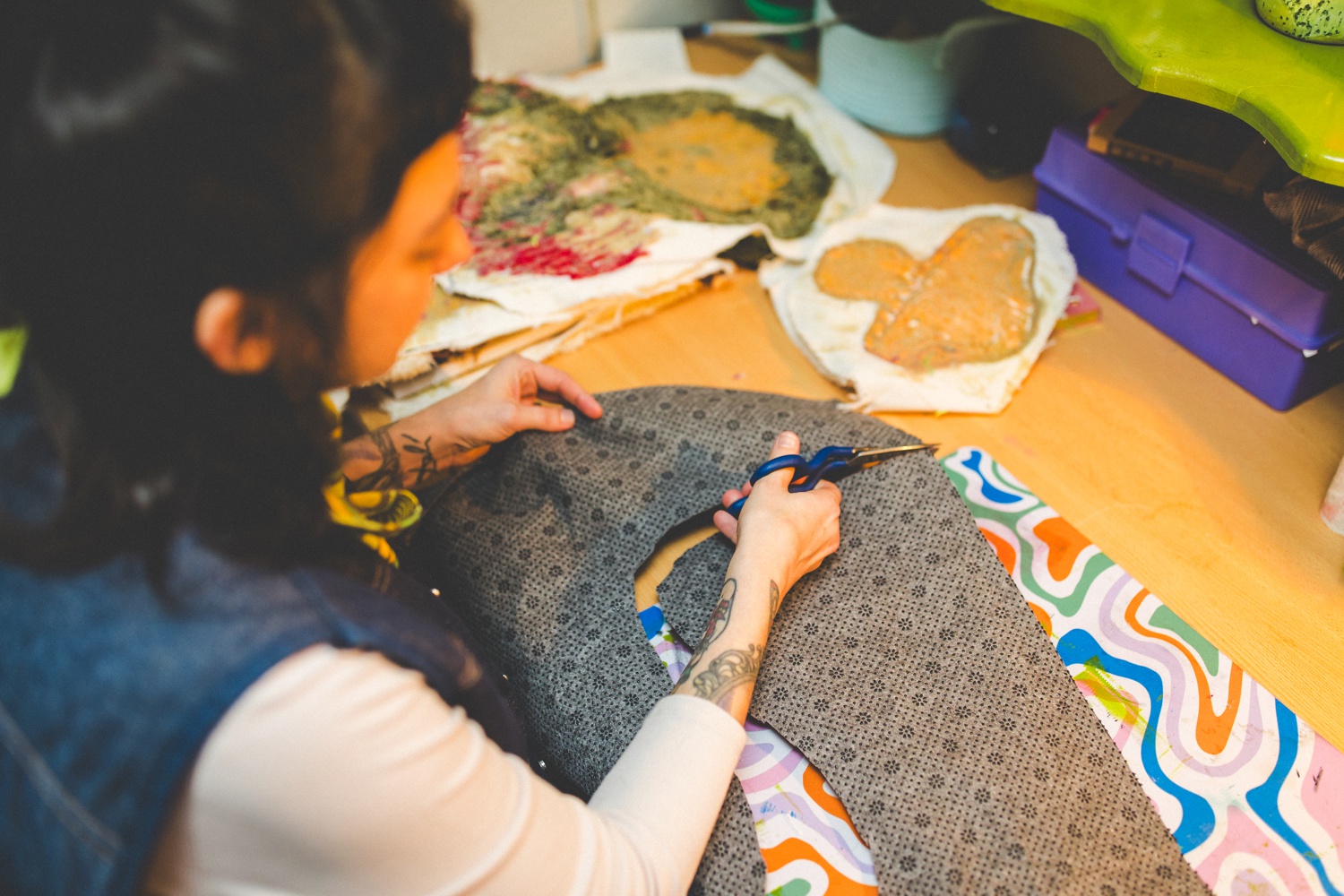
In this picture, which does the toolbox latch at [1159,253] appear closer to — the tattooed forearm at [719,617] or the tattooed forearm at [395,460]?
the tattooed forearm at [719,617]

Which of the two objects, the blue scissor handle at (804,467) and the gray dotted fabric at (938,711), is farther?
the blue scissor handle at (804,467)

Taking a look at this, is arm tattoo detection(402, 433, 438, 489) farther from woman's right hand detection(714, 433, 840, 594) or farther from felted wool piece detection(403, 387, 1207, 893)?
woman's right hand detection(714, 433, 840, 594)

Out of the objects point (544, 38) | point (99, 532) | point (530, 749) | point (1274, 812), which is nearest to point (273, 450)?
point (99, 532)

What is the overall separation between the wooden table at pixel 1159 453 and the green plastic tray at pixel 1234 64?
0.31 metres

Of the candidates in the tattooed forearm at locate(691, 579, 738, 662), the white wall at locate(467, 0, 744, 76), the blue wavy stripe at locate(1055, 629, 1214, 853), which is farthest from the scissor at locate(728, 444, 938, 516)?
the white wall at locate(467, 0, 744, 76)

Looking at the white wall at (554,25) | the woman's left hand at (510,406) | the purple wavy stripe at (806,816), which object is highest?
the white wall at (554,25)

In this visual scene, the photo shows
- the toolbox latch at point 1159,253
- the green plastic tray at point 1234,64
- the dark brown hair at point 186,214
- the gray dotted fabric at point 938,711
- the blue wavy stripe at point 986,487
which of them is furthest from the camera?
the toolbox latch at point 1159,253

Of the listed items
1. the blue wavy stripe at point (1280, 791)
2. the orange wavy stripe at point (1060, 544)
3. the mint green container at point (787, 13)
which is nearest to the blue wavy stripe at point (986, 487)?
the orange wavy stripe at point (1060, 544)

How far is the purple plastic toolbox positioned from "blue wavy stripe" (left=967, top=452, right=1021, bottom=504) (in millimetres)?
319

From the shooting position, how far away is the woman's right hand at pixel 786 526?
27.9 inches

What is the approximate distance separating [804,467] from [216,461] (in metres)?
0.47

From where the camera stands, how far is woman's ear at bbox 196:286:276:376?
1.30 ft

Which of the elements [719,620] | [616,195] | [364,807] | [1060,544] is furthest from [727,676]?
[616,195]

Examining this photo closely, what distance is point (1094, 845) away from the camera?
0.62 m
